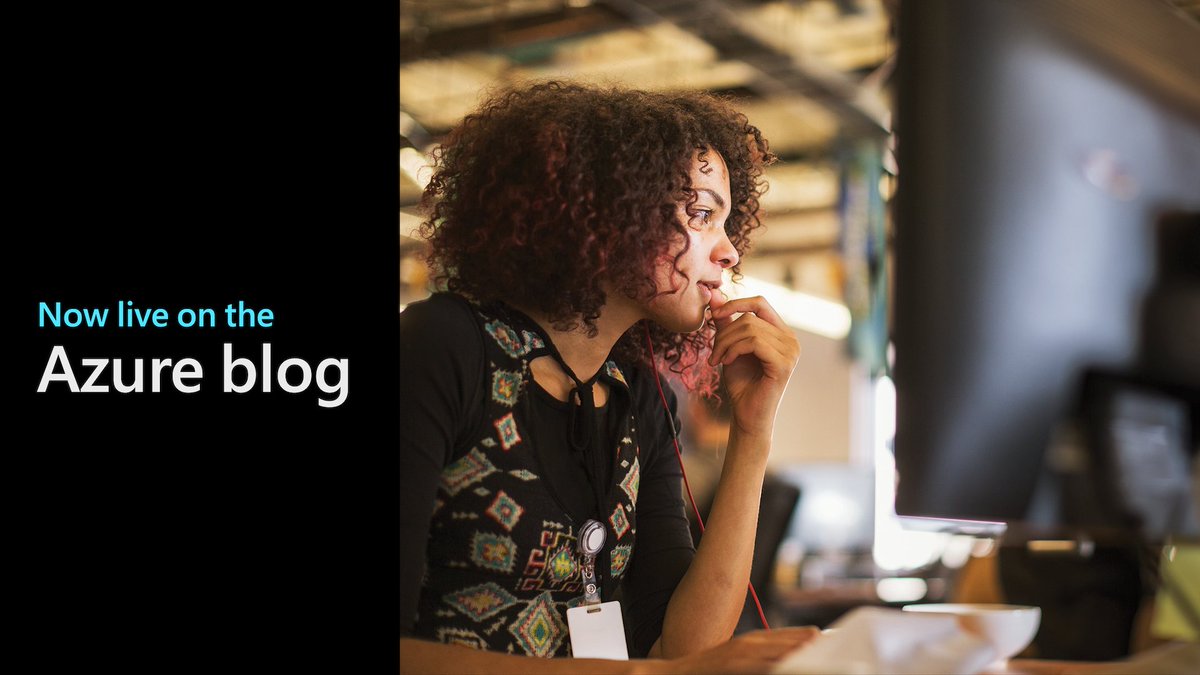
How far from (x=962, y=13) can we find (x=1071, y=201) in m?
0.16

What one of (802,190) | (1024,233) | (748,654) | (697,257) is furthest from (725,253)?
(802,190)

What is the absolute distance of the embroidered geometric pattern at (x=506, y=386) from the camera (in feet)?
2.94

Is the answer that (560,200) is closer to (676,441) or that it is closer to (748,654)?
(676,441)

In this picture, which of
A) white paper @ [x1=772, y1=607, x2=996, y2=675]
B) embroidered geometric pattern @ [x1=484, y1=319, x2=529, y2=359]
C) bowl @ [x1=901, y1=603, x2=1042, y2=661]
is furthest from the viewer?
embroidered geometric pattern @ [x1=484, y1=319, x2=529, y2=359]

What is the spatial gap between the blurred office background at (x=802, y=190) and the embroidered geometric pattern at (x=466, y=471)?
14 cm

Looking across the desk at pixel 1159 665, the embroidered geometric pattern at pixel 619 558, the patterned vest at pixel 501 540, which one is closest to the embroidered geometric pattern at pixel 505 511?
the patterned vest at pixel 501 540

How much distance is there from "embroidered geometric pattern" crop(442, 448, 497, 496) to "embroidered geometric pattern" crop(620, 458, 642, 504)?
0.14 metres

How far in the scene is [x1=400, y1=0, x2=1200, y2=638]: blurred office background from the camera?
3.31 ft

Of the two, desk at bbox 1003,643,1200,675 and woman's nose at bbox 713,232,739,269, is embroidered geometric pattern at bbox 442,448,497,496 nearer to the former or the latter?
woman's nose at bbox 713,232,739,269

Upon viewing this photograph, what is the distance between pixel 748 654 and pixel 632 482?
24 centimetres

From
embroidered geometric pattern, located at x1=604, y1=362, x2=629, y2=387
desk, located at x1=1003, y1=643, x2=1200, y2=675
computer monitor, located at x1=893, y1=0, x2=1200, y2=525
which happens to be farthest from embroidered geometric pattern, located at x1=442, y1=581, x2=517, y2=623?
desk, located at x1=1003, y1=643, x2=1200, y2=675

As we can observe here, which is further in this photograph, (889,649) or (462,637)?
(462,637)

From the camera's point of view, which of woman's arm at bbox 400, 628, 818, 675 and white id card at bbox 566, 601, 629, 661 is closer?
woman's arm at bbox 400, 628, 818, 675

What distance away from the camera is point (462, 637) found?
88cm
